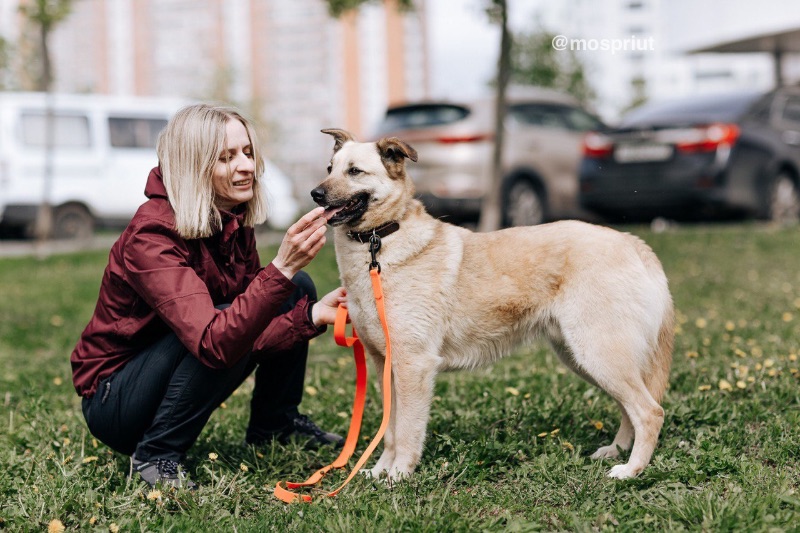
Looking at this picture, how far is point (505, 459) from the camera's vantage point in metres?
3.39

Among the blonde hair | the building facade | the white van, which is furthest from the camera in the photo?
the building facade

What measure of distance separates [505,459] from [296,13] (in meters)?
27.0

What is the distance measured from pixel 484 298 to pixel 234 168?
1.11 metres

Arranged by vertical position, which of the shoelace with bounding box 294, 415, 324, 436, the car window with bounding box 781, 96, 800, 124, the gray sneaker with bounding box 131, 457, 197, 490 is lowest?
the shoelace with bounding box 294, 415, 324, 436

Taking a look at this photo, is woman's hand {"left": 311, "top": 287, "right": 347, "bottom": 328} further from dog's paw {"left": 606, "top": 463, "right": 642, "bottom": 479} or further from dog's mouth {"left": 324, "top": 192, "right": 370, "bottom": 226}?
dog's paw {"left": 606, "top": 463, "right": 642, "bottom": 479}

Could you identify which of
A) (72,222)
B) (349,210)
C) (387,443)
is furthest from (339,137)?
(72,222)

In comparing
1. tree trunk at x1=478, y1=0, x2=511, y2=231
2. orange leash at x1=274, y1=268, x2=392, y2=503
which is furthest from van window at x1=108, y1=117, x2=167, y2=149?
orange leash at x1=274, y1=268, x2=392, y2=503

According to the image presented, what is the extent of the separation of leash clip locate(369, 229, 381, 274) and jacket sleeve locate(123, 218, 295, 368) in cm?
44

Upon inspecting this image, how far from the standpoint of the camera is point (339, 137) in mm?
3783

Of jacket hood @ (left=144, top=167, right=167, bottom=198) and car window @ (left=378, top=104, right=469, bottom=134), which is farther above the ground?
car window @ (left=378, top=104, right=469, bottom=134)

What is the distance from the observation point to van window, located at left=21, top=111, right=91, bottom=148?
562 inches

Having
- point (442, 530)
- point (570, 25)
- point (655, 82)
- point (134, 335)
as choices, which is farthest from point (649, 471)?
point (655, 82)

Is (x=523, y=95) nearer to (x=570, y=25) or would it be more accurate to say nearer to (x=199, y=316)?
(x=199, y=316)

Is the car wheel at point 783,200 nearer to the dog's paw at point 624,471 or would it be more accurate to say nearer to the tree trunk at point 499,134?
the tree trunk at point 499,134
